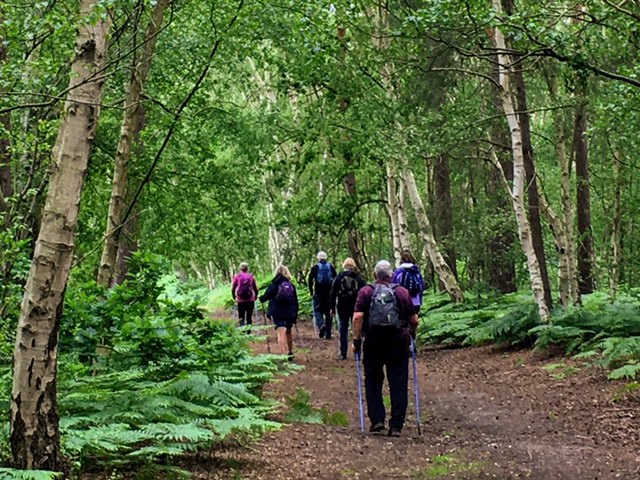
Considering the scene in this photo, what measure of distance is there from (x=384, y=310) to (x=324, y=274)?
27.2ft

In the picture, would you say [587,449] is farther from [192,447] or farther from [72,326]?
[72,326]

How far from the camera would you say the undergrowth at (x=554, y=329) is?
10.4 meters

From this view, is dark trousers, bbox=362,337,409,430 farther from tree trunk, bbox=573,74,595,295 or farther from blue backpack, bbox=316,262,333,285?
tree trunk, bbox=573,74,595,295

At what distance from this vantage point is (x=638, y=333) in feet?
37.9

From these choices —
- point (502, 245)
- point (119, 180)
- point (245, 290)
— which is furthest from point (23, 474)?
point (502, 245)

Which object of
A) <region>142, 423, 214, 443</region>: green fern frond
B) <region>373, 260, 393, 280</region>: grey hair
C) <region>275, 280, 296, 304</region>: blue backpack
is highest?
<region>373, 260, 393, 280</region>: grey hair

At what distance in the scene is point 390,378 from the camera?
26.7 feet

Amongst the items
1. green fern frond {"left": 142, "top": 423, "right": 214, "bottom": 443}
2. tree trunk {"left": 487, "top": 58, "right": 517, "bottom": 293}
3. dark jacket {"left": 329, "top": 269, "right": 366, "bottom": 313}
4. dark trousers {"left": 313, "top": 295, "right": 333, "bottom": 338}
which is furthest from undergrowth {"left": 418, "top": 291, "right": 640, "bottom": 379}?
green fern frond {"left": 142, "top": 423, "right": 214, "bottom": 443}

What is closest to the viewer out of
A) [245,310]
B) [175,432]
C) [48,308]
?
[48,308]

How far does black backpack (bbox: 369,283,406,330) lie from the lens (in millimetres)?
7836

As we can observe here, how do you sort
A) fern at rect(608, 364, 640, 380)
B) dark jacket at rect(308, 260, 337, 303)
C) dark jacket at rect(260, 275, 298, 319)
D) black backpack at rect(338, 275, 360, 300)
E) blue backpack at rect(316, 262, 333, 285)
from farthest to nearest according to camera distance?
dark jacket at rect(308, 260, 337, 303)
blue backpack at rect(316, 262, 333, 285)
black backpack at rect(338, 275, 360, 300)
dark jacket at rect(260, 275, 298, 319)
fern at rect(608, 364, 640, 380)

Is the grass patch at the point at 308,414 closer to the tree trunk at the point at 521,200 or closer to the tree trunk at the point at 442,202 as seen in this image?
the tree trunk at the point at 521,200

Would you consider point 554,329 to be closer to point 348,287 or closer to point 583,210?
point 348,287

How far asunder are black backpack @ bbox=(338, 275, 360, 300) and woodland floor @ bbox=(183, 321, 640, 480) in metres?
1.65
